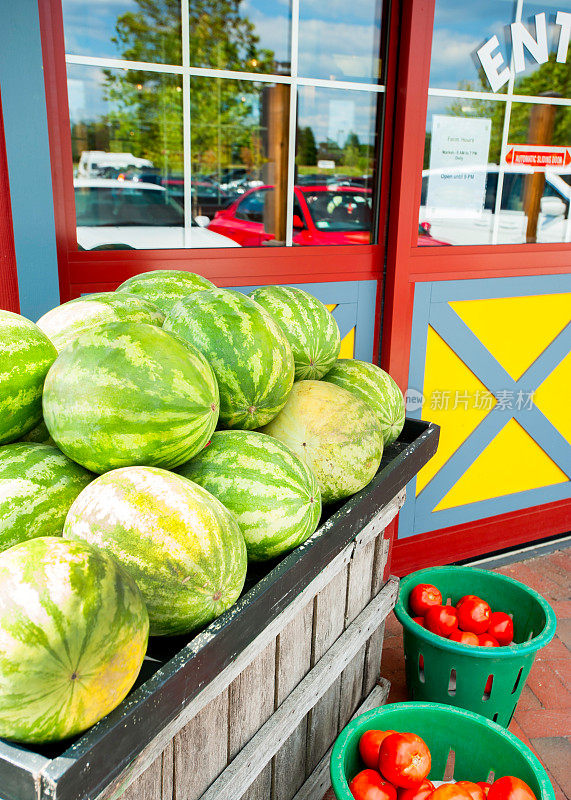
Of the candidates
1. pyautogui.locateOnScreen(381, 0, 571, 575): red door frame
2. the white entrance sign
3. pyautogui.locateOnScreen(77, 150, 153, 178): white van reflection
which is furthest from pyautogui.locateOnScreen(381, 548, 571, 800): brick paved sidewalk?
pyautogui.locateOnScreen(77, 150, 153, 178): white van reflection

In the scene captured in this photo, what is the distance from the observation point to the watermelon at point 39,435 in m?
1.42

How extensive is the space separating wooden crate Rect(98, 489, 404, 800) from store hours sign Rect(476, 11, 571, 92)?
252 centimetres

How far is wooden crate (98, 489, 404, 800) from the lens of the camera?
135 centimetres

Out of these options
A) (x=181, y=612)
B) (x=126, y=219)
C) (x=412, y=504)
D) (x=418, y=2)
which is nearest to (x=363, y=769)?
(x=181, y=612)

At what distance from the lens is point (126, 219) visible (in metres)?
2.90

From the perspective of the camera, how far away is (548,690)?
306 cm

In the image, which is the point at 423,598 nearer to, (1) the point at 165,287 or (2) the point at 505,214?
(1) the point at 165,287

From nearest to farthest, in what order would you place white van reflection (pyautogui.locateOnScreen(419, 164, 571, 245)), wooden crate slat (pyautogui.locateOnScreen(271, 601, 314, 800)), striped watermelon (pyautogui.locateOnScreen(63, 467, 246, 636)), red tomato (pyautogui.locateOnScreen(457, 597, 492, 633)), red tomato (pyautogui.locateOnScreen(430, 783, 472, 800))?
1. striped watermelon (pyautogui.locateOnScreen(63, 467, 246, 636))
2. wooden crate slat (pyautogui.locateOnScreen(271, 601, 314, 800))
3. red tomato (pyautogui.locateOnScreen(430, 783, 472, 800))
4. red tomato (pyautogui.locateOnScreen(457, 597, 492, 633))
5. white van reflection (pyautogui.locateOnScreen(419, 164, 571, 245))

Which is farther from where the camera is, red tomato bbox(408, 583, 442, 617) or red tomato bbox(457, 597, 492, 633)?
red tomato bbox(408, 583, 442, 617)

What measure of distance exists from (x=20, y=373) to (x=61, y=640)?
1.92ft

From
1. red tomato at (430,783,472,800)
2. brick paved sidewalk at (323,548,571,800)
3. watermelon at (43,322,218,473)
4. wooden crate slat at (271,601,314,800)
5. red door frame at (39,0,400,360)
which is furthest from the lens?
brick paved sidewalk at (323,548,571,800)

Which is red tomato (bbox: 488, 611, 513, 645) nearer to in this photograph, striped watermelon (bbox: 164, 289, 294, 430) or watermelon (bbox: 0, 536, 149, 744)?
striped watermelon (bbox: 164, 289, 294, 430)

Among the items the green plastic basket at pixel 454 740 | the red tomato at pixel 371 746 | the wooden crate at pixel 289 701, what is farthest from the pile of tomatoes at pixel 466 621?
the red tomato at pixel 371 746

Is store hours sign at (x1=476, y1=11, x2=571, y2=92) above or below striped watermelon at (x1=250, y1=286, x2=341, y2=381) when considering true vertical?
above
